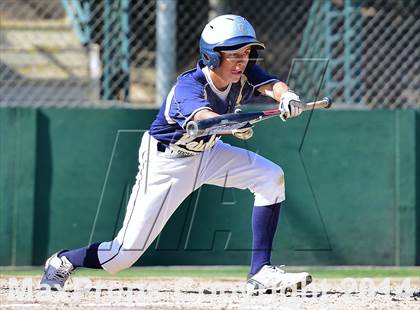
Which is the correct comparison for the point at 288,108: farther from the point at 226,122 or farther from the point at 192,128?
the point at 192,128

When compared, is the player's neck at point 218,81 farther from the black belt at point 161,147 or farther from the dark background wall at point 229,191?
the dark background wall at point 229,191

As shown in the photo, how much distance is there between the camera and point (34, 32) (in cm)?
999

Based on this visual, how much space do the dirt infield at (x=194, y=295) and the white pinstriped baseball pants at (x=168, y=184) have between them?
0.32 m

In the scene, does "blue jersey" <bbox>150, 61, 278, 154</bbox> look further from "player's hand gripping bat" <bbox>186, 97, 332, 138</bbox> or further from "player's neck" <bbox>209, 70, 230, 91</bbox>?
"player's hand gripping bat" <bbox>186, 97, 332, 138</bbox>

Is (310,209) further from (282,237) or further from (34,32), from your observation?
(34,32)

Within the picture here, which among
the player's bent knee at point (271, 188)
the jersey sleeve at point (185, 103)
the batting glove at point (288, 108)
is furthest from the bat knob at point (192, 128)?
the player's bent knee at point (271, 188)

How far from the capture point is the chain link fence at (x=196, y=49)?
900 cm

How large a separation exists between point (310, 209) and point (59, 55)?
10.9 feet

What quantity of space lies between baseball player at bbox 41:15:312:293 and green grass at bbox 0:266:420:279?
5.84ft

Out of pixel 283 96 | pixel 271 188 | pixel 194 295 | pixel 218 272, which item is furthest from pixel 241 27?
pixel 218 272

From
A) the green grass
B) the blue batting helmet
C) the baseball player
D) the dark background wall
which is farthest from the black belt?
the dark background wall

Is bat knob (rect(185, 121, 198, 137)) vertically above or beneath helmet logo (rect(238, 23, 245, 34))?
beneath

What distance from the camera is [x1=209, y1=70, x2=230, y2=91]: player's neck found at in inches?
226

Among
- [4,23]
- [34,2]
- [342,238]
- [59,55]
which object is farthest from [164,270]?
[34,2]
